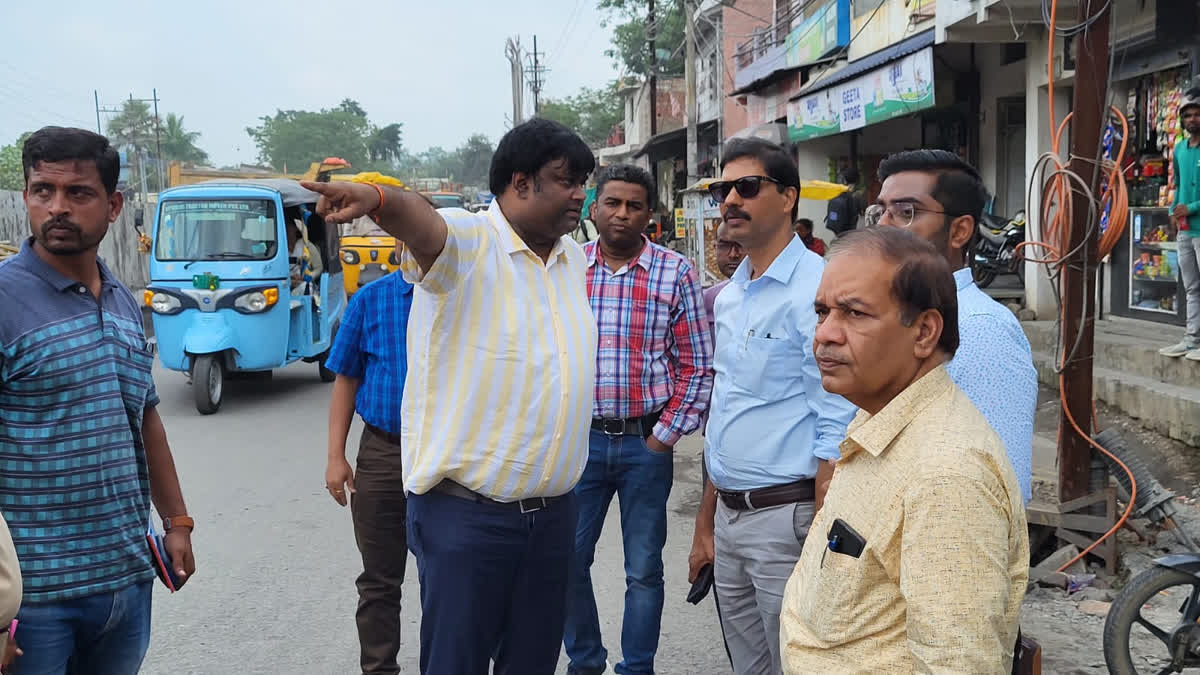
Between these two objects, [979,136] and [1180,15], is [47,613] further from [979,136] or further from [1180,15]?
[979,136]

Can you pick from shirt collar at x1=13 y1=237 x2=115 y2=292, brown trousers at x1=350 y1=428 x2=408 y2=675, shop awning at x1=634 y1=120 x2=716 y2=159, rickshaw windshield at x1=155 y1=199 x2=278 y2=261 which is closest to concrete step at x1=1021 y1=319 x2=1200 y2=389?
brown trousers at x1=350 y1=428 x2=408 y2=675

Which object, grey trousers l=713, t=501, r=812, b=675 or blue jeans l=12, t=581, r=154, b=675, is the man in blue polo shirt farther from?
grey trousers l=713, t=501, r=812, b=675

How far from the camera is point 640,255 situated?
4.06 m

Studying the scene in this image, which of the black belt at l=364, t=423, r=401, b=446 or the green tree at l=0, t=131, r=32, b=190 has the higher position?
the green tree at l=0, t=131, r=32, b=190

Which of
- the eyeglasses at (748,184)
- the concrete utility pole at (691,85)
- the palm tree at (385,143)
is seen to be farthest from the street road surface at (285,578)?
the palm tree at (385,143)

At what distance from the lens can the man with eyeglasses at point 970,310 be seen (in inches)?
86.7

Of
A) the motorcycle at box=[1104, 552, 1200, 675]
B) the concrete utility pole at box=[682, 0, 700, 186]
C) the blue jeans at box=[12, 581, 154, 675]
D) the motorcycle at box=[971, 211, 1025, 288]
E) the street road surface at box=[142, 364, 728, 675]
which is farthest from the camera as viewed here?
the concrete utility pole at box=[682, 0, 700, 186]

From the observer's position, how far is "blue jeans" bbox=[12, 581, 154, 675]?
7.56 ft

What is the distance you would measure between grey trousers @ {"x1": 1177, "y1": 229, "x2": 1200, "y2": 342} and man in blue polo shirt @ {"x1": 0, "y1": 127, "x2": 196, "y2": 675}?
23.2 feet

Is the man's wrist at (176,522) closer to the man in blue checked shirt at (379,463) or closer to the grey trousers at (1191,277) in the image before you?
the man in blue checked shirt at (379,463)

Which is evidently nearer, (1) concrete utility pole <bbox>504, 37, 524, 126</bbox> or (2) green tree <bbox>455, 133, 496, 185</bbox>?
(1) concrete utility pole <bbox>504, 37, 524, 126</bbox>

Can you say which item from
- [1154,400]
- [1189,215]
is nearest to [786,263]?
[1154,400]

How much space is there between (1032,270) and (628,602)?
866 centimetres

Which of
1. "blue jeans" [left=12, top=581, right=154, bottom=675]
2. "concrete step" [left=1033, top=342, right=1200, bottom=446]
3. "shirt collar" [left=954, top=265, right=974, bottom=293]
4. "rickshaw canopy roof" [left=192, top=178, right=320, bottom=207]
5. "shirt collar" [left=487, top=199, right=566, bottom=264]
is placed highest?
"rickshaw canopy roof" [left=192, top=178, right=320, bottom=207]
